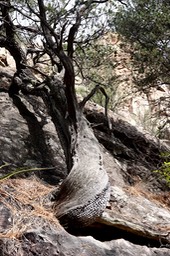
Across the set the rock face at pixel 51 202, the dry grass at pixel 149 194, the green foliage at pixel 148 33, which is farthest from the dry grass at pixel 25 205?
the green foliage at pixel 148 33

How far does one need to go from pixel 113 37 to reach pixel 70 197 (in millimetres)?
5961

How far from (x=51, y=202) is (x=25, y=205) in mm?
319

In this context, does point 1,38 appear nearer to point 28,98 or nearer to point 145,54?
point 28,98

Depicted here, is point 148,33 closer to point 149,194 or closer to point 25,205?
point 149,194

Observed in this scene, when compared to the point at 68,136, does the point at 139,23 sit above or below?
above

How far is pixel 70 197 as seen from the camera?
3559 millimetres

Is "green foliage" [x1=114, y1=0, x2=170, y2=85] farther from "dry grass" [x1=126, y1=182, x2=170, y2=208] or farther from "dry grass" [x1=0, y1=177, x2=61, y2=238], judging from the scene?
"dry grass" [x1=0, y1=177, x2=61, y2=238]

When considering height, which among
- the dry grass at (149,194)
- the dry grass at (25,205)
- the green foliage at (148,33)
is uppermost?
the green foliage at (148,33)

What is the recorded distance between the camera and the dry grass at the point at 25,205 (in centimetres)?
305

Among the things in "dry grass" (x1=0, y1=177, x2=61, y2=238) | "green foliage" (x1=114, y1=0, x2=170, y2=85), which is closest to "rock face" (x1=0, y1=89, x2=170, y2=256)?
"dry grass" (x1=0, y1=177, x2=61, y2=238)

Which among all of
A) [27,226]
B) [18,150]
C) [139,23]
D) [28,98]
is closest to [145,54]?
[139,23]

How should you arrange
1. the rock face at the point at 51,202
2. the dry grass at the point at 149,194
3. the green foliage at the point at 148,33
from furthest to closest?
1. the green foliage at the point at 148,33
2. the dry grass at the point at 149,194
3. the rock face at the point at 51,202

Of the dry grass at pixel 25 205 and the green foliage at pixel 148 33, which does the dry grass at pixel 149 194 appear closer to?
the dry grass at pixel 25 205

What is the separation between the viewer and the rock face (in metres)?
3.00
